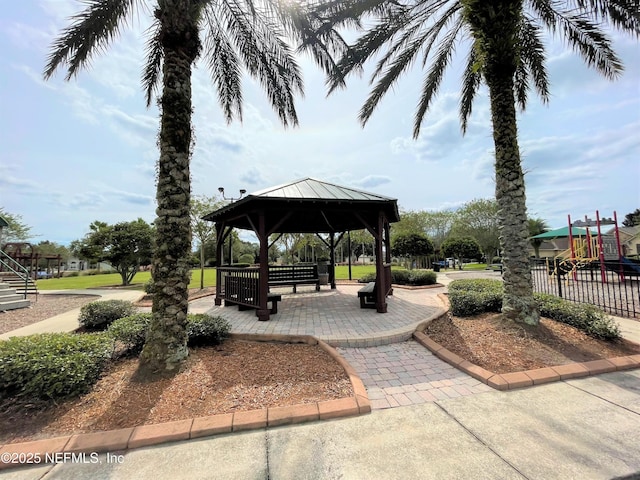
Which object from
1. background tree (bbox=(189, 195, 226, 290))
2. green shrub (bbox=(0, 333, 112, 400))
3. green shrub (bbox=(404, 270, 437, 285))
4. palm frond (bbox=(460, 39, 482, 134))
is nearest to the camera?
green shrub (bbox=(0, 333, 112, 400))

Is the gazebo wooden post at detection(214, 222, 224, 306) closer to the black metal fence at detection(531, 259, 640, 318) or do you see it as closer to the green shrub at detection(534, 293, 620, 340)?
the green shrub at detection(534, 293, 620, 340)

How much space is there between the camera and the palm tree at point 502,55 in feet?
16.1

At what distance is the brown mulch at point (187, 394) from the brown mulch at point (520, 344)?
7.00 ft

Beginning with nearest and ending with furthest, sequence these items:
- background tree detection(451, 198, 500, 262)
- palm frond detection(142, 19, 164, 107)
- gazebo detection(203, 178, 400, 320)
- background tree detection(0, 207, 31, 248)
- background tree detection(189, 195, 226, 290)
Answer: palm frond detection(142, 19, 164, 107)
gazebo detection(203, 178, 400, 320)
background tree detection(189, 195, 226, 290)
background tree detection(0, 207, 31, 248)
background tree detection(451, 198, 500, 262)

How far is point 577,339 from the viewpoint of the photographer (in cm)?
444

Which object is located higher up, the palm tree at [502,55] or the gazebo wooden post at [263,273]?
the palm tree at [502,55]

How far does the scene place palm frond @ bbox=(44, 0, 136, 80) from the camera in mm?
4734

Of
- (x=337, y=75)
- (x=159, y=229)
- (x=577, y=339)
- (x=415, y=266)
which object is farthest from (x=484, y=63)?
(x=415, y=266)

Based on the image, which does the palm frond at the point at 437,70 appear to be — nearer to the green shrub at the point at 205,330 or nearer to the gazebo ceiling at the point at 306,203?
the gazebo ceiling at the point at 306,203

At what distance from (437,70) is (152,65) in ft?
24.3

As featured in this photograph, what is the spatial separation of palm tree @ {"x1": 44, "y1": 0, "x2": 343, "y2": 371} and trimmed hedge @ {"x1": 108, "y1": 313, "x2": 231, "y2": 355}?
0.71 meters

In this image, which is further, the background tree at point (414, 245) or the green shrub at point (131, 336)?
the background tree at point (414, 245)

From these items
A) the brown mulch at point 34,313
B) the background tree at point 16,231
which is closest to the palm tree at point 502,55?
the brown mulch at point 34,313

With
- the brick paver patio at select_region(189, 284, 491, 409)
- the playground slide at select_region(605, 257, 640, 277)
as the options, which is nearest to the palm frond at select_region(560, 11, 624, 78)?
the playground slide at select_region(605, 257, 640, 277)
